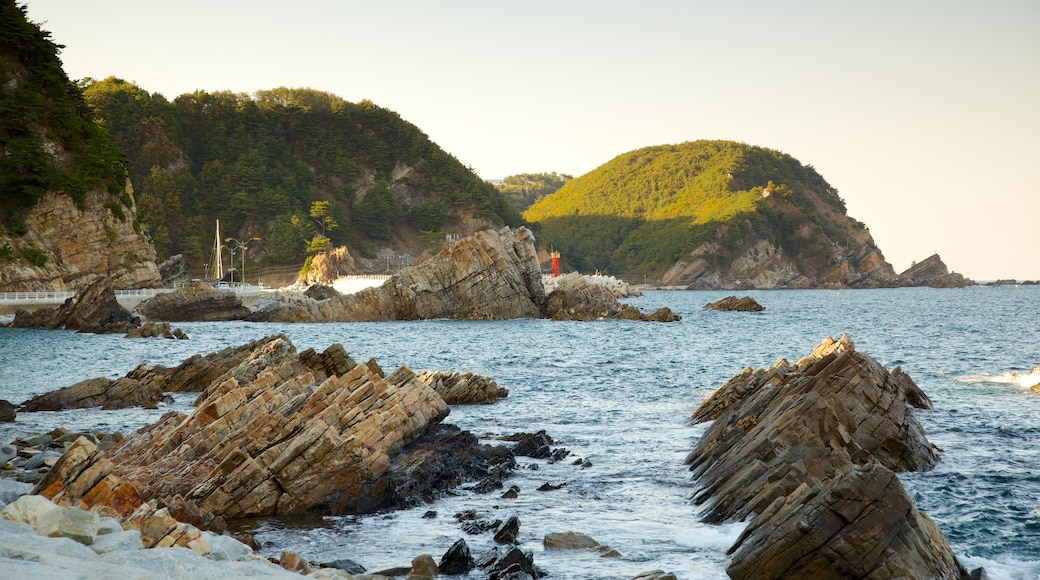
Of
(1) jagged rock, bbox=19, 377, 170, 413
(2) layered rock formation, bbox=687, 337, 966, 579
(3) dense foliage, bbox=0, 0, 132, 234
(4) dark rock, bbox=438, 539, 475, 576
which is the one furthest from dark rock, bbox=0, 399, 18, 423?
(3) dense foliage, bbox=0, 0, 132, 234

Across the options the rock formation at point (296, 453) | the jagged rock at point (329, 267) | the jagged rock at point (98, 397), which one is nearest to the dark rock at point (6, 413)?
the jagged rock at point (98, 397)

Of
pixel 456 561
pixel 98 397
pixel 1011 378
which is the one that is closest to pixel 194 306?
pixel 98 397

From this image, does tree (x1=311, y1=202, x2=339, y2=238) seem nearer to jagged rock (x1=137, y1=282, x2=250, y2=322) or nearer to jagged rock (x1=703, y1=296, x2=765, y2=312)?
jagged rock (x1=137, y1=282, x2=250, y2=322)

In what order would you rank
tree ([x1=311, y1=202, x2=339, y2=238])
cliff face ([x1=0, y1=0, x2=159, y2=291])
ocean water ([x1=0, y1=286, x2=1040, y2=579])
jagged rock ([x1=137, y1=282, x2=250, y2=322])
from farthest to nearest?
1. tree ([x1=311, y1=202, x2=339, y2=238])
2. jagged rock ([x1=137, y1=282, x2=250, y2=322])
3. cliff face ([x1=0, y1=0, x2=159, y2=291])
4. ocean water ([x1=0, y1=286, x2=1040, y2=579])

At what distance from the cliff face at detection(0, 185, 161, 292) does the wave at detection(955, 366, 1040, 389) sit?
59119 millimetres

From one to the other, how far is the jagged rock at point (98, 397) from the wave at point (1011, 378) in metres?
29.1

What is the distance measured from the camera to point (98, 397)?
24250 mm

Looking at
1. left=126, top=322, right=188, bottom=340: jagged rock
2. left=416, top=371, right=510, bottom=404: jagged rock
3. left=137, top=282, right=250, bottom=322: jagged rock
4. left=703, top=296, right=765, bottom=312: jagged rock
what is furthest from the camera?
left=703, top=296, right=765, bottom=312: jagged rock

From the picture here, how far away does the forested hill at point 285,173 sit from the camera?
5128 inches

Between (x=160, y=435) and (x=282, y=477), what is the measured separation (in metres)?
3.44

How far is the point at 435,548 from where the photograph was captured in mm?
12031

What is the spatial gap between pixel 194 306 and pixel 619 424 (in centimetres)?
5644

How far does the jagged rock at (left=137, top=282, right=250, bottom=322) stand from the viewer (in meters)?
67.8

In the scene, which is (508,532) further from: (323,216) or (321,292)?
(323,216)
